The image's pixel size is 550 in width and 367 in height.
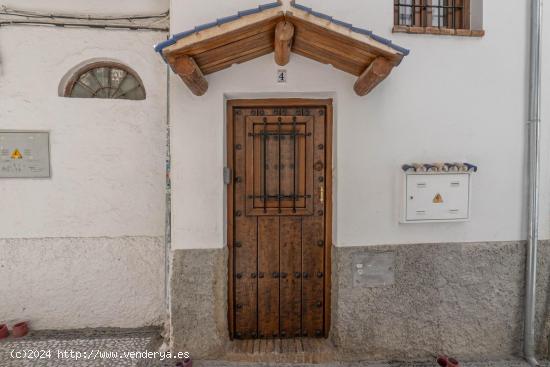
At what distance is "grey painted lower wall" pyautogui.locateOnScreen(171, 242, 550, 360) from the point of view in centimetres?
297

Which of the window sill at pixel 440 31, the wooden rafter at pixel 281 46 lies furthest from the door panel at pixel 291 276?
the window sill at pixel 440 31

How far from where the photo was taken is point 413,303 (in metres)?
3.07

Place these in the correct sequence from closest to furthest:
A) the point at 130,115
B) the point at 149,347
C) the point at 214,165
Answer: the point at 214,165
the point at 149,347
the point at 130,115

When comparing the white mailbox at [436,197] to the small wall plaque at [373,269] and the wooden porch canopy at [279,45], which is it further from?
the wooden porch canopy at [279,45]

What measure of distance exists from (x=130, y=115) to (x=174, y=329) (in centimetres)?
236

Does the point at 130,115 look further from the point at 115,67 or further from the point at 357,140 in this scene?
the point at 357,140

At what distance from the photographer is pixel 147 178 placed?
11.4 feet

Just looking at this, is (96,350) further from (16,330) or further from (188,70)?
(188,70)

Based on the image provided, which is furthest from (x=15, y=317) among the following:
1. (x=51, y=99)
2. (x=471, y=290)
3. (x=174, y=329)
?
(x=471, y=290)

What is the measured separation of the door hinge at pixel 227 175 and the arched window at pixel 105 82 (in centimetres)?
149

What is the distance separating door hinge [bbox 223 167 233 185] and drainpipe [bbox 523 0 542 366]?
3.11m

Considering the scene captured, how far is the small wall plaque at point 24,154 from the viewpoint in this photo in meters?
3.34

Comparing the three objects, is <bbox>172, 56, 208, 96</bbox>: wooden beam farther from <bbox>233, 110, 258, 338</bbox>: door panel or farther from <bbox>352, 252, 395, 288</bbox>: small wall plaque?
<bbox>352, 252, 395, 288</bbox>: small wall plaque

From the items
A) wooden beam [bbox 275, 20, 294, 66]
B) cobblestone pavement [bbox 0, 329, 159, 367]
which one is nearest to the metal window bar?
wooden beam [bbox 275, 20, 294, 66]
